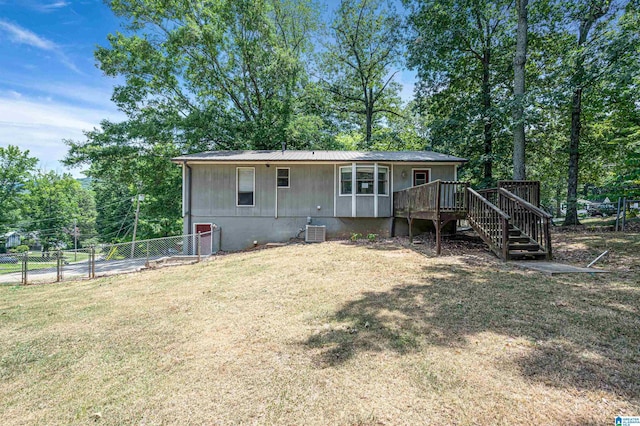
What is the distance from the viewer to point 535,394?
7.51 ft

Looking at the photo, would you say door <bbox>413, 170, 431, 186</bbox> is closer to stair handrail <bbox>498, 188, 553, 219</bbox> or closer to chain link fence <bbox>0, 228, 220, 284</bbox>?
stair handrail <bbox>498, 188, 553, 219</bbox>

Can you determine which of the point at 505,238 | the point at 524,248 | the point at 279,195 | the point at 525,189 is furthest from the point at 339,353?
the point at 279,195

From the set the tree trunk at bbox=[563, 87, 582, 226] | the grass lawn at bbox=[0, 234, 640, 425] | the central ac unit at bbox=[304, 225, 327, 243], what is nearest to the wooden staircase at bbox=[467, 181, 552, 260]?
the grass lawn at bbox=[0, 234, 640, 425]

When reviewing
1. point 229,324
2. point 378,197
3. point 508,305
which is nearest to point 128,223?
point 378,197

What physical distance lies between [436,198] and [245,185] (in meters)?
7.74

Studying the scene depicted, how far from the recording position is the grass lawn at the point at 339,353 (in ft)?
7.37

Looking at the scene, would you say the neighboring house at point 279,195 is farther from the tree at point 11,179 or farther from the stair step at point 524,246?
the tree at point 11,179

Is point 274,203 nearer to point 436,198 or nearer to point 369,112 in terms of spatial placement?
point 436,198

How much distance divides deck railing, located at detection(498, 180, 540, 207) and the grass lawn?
8.30ft

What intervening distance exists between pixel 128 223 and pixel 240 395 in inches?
1586

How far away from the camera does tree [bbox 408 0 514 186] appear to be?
47.2 ft

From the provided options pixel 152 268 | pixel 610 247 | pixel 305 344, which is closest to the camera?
pixel 305 344

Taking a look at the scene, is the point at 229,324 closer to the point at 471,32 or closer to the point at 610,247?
the point at 610,247

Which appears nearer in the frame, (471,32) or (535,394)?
(535,394)
